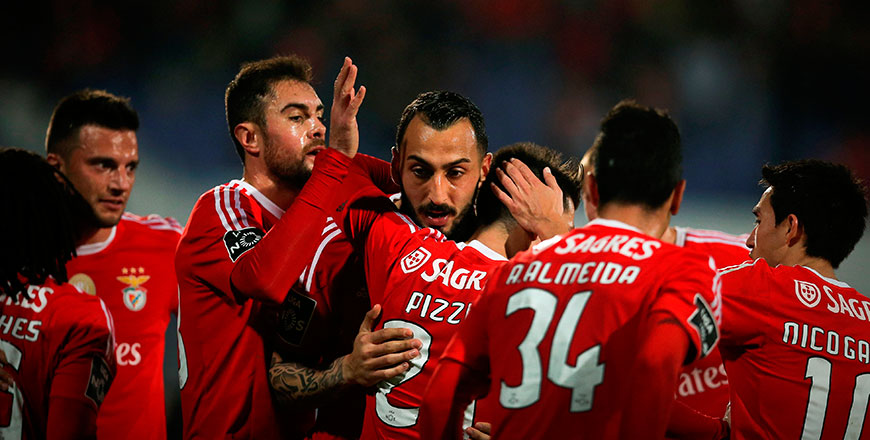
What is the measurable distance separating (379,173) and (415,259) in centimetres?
68

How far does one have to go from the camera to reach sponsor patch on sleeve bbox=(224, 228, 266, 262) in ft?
10.8

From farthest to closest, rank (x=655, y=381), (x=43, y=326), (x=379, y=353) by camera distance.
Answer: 1. (x=43, y=326)
2. (x=379, y=353)
3. (x=655, y=381)

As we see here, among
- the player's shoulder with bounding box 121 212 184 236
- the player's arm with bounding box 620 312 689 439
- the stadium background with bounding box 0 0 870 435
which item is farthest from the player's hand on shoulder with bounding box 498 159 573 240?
the stadium background with bounding box 0 0 870 435

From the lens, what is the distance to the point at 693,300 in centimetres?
206

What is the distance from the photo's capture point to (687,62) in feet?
27.3

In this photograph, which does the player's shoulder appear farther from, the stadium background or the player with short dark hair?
the stadium background

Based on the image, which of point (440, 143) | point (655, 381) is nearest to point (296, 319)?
point (440, 143)

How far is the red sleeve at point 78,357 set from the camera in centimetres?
316

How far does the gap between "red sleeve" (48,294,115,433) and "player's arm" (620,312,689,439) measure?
2.30m

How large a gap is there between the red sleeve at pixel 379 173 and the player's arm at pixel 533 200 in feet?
1.86

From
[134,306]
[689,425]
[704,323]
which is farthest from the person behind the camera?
[134,306]

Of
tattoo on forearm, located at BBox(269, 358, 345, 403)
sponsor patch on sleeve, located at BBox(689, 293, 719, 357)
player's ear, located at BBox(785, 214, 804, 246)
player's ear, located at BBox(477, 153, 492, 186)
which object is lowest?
tattoo on forearm, located at BBox(269, 358, 345, 403)

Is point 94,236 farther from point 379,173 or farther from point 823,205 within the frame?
point 823,205

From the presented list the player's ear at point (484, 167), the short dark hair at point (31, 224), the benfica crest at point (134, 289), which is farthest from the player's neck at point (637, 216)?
the benfica crest at point (134, 289)
